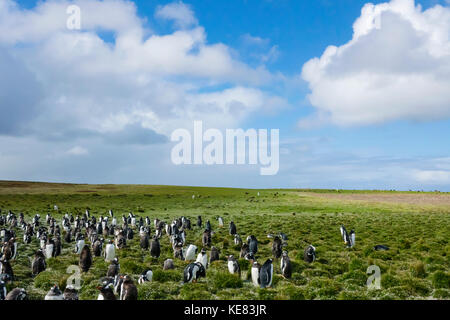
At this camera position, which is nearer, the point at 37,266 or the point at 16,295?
the point at 16,295

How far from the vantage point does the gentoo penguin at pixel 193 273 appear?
14055mm

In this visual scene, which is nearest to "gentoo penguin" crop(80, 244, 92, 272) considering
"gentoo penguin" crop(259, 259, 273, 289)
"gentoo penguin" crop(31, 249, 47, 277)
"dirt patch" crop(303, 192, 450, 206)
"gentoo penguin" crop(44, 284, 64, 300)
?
"gentoo penguin" crop(31, 249, 47, 277)

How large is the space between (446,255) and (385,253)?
12.8 ft

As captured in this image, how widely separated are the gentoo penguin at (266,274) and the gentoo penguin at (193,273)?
274 cm

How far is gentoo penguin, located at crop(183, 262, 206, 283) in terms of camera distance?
46.1 ft

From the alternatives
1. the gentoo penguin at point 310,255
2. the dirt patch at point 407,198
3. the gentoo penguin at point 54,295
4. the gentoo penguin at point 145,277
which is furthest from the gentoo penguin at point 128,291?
the dirt patch at point 407,198

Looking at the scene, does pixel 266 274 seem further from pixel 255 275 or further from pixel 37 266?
pixel 37 266

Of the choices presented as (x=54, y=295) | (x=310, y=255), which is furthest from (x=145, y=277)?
(x=310, y=255)

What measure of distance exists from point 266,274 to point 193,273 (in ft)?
10.3

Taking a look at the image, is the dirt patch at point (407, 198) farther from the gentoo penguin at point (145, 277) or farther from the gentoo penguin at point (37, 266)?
the gentoo penguin at point (37, 266)

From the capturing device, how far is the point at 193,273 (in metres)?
14.2

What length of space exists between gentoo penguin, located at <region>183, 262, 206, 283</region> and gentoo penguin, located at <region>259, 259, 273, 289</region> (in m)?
2.74
